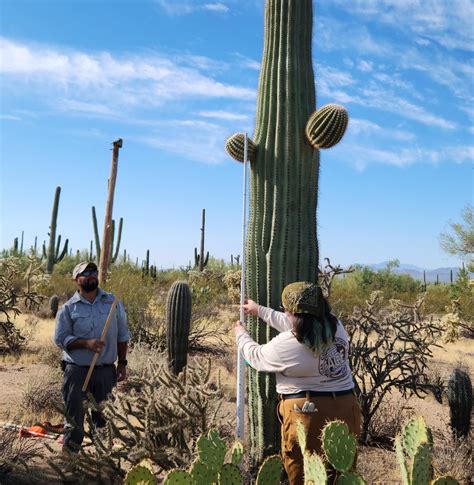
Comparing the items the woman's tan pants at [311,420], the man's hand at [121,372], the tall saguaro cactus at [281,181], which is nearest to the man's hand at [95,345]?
the man's hand at [121,372]

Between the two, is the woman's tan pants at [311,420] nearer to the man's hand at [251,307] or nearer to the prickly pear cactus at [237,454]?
the prickly pear cactus at [237,454]

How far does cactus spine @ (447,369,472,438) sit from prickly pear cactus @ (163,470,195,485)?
15.9 ft

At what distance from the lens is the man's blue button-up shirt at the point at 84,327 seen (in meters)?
5.39

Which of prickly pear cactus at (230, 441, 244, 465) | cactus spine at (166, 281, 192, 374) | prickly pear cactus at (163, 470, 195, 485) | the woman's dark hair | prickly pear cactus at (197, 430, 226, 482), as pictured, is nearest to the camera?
prickly pear cactus at (163, 470, 195, 485)

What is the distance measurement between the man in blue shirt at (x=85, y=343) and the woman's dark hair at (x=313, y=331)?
225 cm

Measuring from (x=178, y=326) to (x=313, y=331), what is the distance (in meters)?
5.28

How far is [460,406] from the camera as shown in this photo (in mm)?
6957

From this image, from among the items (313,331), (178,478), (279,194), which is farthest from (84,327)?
(178,478)

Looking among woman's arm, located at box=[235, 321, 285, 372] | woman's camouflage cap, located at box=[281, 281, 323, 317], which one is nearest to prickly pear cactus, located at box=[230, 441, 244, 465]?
woman's arm, located at box=[235, 321, 285, 372]

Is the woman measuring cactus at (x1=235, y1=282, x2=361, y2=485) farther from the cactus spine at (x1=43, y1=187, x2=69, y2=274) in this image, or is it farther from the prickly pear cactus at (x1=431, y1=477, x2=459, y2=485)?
the cactus spine at (x1=43, y1=187, x2=69, y2=274)

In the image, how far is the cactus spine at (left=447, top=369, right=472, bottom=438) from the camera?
6969mm

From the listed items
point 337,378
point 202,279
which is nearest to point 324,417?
point 337,378

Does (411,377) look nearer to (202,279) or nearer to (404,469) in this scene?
(404,469)

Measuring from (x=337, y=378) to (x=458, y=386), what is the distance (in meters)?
3.96
